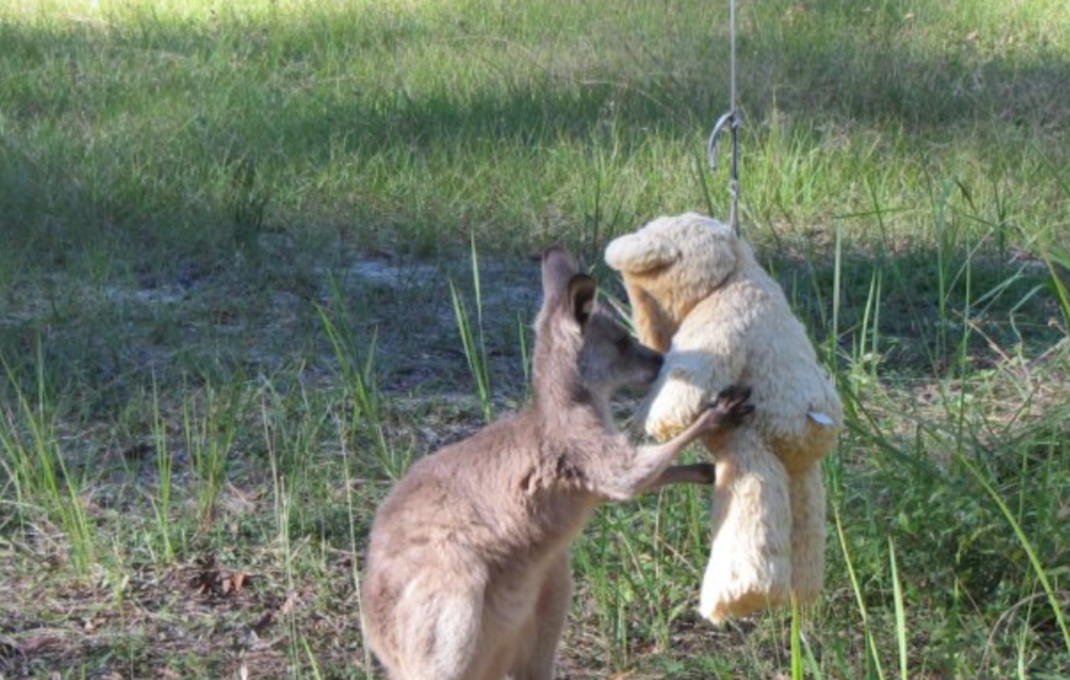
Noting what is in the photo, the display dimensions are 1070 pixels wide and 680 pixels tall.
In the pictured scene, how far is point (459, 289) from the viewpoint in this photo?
5.78m

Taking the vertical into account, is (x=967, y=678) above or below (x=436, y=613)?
below

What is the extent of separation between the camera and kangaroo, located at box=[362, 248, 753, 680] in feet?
9.44

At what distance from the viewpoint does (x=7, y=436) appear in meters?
4.39

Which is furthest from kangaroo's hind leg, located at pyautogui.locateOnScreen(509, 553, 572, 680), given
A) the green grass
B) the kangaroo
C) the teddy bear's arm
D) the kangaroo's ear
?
the teddy bear's arm

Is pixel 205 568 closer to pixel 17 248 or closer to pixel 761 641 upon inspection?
pixel 761 641

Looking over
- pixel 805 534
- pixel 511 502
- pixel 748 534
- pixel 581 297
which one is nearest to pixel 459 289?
pixel 511 502

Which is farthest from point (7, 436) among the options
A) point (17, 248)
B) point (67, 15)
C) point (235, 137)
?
point (67, 15)

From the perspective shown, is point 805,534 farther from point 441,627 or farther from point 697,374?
point 441,627

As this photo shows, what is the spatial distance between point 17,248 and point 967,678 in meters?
4.01

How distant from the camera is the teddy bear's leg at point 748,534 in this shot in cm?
252

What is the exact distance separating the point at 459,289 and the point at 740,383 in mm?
3288

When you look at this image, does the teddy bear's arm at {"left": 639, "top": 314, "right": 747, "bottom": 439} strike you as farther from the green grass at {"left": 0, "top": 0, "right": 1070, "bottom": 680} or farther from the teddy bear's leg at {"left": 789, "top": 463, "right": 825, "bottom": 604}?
the green grass at {"left": 0, "top": 0, "right": 1070, "bottom": 680}

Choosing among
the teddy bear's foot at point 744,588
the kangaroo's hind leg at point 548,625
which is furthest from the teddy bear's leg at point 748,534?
the kangaroo's hind leg at point 548,625

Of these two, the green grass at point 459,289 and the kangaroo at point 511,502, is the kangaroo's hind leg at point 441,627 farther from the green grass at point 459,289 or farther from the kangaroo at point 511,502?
the green grass at point 459,289
